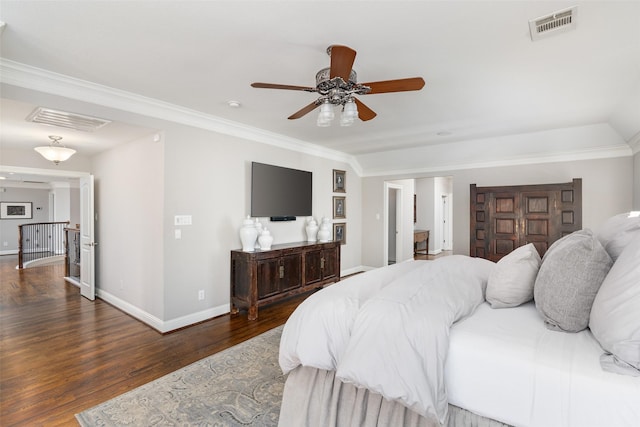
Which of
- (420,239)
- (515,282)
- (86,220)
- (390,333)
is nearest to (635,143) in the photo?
(515,282)

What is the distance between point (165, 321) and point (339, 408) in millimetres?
2574

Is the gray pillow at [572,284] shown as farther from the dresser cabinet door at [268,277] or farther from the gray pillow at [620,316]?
the dresser cabinet door at [268,277]

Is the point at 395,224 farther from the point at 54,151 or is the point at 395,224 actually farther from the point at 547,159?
the point at 54,151

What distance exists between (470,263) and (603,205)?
11.7 ft

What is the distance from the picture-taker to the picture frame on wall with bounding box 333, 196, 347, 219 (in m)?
5.97

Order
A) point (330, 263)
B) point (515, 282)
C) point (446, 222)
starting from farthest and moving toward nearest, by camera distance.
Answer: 1. point (446, 222)
2. point (330, 263)
3. point (515, 282)

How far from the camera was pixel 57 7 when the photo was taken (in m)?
1.77

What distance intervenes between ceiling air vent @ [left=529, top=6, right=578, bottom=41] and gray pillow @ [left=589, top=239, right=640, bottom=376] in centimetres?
144

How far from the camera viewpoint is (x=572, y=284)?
4.59ft

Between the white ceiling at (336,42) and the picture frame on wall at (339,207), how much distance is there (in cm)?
257

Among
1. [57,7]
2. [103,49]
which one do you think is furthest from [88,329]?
[57,7]

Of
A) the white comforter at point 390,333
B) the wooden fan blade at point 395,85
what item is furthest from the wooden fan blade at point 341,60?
the white comforter at point 390,333

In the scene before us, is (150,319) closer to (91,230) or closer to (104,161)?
(91,230)

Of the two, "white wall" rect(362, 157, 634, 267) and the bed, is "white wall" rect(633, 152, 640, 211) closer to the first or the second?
"white wall" rect(362, 157, 634, 267)
